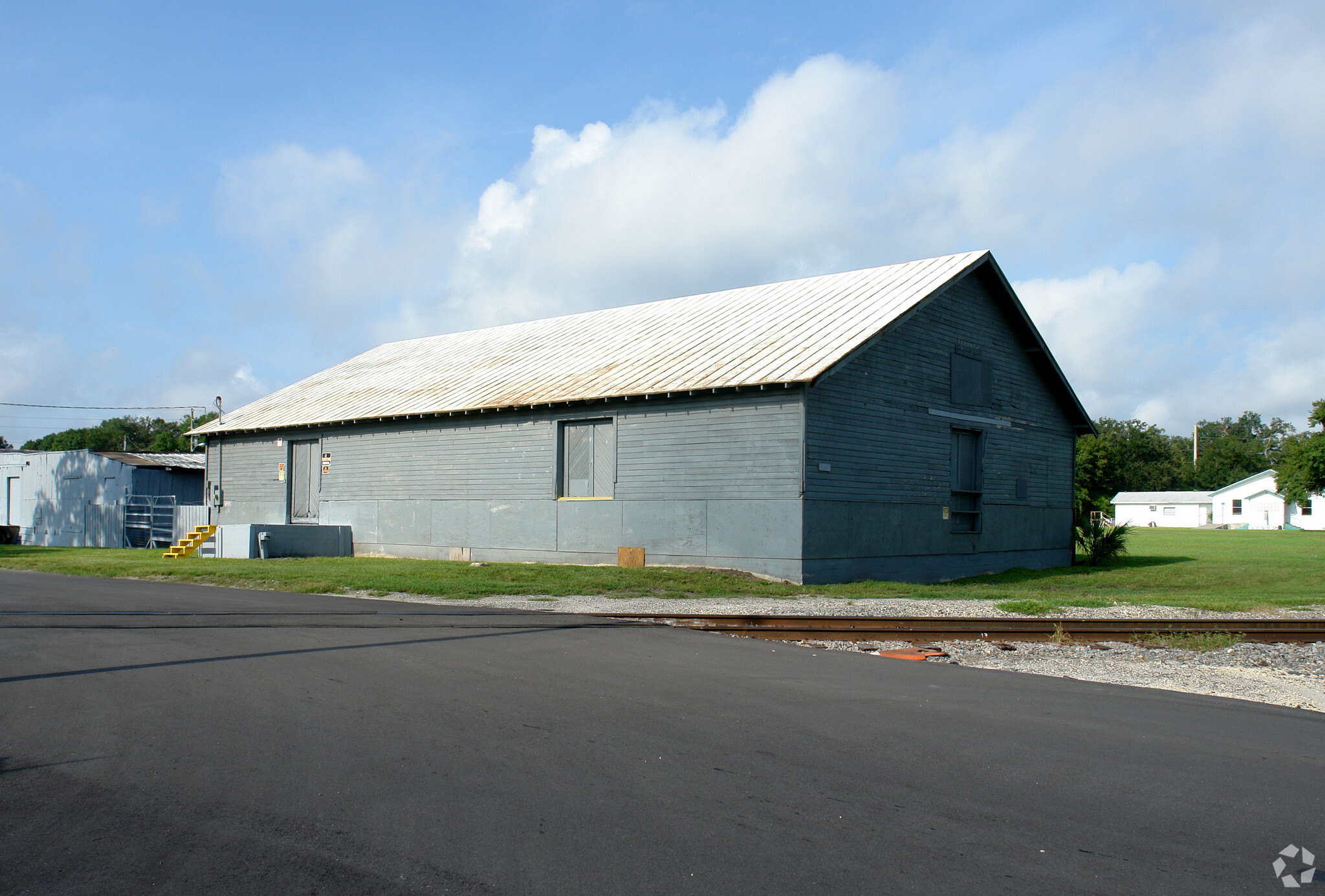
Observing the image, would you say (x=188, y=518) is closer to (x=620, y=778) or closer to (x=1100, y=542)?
(x=1100, y=542)

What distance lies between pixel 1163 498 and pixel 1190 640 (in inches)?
3863

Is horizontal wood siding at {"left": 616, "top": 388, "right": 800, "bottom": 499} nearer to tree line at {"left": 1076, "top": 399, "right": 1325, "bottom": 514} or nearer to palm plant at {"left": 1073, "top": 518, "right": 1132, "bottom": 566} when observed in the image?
palm plant at {"left": 1073, "top": 518, "right": 1132, "bottom": 566}

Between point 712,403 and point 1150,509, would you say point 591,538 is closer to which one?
point 712,403

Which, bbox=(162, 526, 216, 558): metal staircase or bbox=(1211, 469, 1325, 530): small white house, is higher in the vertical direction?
bbox=(1211, 469, 1325, 530): small white house

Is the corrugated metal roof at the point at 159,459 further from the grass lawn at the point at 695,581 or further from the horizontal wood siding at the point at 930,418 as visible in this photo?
the horizontal wood siding at the point at 930,418

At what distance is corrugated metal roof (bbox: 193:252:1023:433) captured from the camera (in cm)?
2111

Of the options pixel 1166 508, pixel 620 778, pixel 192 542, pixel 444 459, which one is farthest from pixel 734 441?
pixel 1166 508

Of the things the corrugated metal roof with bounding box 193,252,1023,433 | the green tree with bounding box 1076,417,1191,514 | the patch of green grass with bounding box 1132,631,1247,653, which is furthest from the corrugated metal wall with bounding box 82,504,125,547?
the green tree with bounding box 1076,417,1191,514

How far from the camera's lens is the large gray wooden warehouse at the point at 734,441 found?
65.4ft

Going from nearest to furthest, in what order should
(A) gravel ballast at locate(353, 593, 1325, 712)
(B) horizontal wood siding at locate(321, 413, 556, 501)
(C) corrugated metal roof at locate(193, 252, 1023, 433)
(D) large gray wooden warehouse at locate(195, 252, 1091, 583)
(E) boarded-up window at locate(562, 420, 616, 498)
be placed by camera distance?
(A) gravel ballast at locate(353, 593, 1325, 712)
(D) large gray wooden warehouse at locate(195, 252, 1091, 583)
(C) corrugated metal roof at locate(193, 252, 1023, 433)
(E) boarded-up window at locate(562, 420, 616, 498)
(B) horizontal wood siding at locate(321, 413, 556, 501)

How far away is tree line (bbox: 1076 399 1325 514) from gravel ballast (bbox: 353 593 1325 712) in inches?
1796

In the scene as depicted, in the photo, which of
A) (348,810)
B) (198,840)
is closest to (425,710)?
(348,810)

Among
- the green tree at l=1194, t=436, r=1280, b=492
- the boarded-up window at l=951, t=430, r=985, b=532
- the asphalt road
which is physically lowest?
the asphalt road

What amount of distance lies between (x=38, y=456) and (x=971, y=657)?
44099mm
